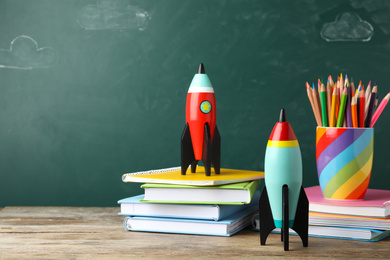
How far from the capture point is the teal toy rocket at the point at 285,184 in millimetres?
855

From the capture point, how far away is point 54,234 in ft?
3.29

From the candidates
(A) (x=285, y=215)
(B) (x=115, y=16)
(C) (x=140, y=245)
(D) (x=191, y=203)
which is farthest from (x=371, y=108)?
(B) (x=115, y=16)

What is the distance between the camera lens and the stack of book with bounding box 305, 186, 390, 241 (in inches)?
35.8

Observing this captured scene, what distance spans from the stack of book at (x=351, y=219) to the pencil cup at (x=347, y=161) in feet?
0.09

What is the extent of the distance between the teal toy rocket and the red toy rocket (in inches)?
7.3

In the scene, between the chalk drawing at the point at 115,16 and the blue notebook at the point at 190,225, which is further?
the chalk drawing at the point at 115,16

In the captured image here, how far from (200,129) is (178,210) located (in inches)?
7.0

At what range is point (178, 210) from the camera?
1.00 meters

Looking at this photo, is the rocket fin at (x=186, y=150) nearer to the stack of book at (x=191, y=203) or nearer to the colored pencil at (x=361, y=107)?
the stack of book at (x=191, y=203)

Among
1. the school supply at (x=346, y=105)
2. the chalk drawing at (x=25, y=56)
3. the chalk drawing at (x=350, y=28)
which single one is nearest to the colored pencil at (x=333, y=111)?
the school supply at (x=346, y=105)

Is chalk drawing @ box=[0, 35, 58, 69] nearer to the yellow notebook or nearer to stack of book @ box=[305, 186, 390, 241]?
the yellow notebook

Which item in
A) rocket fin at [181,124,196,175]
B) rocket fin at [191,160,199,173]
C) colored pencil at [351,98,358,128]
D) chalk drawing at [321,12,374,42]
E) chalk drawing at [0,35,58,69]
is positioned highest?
chalk drawing at [321,12,374,42]

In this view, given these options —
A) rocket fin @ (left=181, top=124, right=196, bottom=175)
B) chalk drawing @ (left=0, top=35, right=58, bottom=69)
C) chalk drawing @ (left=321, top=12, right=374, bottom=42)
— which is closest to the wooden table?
rocket fin @ (left=181, top=124, right=196, bottom=175)

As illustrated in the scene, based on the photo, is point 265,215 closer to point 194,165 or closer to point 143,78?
point 194,165
